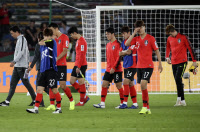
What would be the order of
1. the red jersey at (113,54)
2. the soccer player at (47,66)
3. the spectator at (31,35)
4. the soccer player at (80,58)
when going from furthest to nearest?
the spectator at (31,35)
the soccer player at (80,58)
the red jersey at (113,54)
the soccer player at (47,66)

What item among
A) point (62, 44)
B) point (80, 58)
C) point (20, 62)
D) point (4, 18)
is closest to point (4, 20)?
point (4, 18)

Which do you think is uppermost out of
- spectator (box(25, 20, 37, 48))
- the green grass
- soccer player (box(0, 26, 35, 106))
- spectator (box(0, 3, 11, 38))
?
spectator (box(0, 3, 11, 38))

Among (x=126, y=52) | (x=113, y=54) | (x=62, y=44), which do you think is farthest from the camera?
(x=113, y=54)

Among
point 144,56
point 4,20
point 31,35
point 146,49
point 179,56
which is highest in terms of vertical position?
point 4,20

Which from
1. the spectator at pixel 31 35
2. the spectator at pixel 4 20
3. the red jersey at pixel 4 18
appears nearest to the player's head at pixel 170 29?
the spectator at pixel 31 35

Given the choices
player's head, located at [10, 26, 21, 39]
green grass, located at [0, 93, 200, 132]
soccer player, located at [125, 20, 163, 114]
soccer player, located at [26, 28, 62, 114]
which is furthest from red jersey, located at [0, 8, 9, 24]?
soccer player, located at [125, 20, 163, 114]

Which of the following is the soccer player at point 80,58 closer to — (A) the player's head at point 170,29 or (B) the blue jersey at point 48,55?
(A) the player's head at point 170,29

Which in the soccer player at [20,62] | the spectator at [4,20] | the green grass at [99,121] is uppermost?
the spectator at [4,20]

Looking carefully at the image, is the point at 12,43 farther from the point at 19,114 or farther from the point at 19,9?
the point at 19,114

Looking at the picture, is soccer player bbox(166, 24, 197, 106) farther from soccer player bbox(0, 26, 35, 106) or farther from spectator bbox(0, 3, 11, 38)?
spectator bbox(0, 3, 11, 38)

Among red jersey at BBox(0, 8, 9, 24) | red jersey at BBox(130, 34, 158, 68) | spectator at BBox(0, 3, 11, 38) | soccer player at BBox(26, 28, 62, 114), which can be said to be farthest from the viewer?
red jersey at BBox(0, 8, 9, 24)

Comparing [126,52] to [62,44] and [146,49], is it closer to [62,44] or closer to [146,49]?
[146,49]

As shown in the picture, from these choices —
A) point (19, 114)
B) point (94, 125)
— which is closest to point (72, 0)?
point (19, 114)

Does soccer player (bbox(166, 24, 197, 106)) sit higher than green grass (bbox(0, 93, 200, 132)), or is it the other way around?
soccer player (bbox(166, 24, 197, 106))
